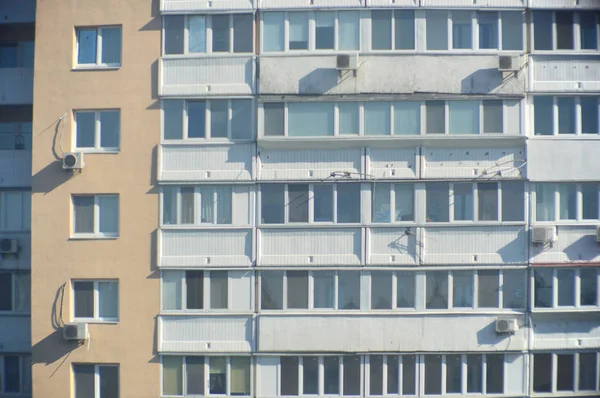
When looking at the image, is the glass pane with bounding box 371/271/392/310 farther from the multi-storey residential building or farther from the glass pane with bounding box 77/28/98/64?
the glass pane with bounding box 77/28/98/64

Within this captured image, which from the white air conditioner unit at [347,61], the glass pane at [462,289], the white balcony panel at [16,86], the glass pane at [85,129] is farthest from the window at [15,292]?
the glass pane at [462,289]

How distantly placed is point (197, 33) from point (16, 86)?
19.1 ft

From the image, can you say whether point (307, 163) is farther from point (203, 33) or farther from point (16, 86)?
point (16, 86)

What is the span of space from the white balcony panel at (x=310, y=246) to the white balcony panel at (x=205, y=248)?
0.47 m

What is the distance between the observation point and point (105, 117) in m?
17.2

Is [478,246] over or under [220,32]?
under

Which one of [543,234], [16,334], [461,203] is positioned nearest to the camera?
[543,234]

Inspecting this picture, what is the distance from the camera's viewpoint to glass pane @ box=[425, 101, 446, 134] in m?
16.7

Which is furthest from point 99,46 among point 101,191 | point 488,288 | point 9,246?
point 488,288

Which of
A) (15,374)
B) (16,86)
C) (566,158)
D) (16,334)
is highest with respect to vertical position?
(16,86)

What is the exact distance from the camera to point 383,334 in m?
16.6

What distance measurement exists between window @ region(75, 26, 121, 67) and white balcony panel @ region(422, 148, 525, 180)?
851cm

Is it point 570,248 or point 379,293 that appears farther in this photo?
point 379,293

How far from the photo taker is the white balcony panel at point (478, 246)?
54.4ft
